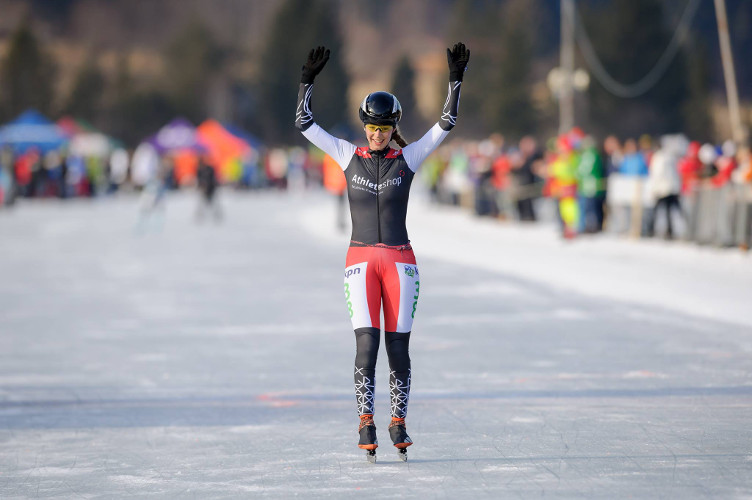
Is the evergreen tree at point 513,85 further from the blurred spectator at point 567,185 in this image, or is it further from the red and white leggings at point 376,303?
the red and white leggings at point 376,303

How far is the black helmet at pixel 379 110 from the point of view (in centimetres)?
565

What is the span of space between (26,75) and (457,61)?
110m

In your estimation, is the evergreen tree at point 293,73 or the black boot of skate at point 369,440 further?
the evergreen tree at point 293,73

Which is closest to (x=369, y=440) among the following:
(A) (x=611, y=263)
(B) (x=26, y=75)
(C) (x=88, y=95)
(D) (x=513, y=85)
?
(A) (x=611, y=263)

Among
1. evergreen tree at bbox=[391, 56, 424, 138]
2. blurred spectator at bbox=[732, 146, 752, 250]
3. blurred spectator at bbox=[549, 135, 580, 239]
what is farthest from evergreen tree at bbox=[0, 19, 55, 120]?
blurred spectator at bbox=[732, 146, 752, 250]

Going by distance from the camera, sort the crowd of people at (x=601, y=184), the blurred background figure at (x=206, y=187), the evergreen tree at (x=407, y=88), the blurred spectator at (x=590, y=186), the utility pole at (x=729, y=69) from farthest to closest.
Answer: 1. the evergreen tree at (x=407, y=88)
2. the blurred background figure at (x=206, y=187)
3. the blurred spectator at (x=590, y=186)
4. the utility pole at (x=729, y=69)
5. the crowd of people at (x=601, y=184)

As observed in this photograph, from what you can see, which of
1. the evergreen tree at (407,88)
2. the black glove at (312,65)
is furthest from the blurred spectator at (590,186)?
the evergreen tree at (407,88)

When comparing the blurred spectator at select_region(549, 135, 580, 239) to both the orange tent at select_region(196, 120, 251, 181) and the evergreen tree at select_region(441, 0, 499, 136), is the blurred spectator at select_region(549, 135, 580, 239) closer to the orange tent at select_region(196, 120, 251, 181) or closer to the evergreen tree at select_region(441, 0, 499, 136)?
the orange tent at select_region(196, 120, 251, 181)

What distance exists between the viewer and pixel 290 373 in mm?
8500

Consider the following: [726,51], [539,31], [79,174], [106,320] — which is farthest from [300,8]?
[106,320]

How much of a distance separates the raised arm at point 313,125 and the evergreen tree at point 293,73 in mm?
117314

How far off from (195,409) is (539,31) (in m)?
144

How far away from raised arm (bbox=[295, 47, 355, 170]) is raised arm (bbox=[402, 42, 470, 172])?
0.29m

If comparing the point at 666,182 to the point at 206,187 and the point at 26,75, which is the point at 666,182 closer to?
the point at 206,187
